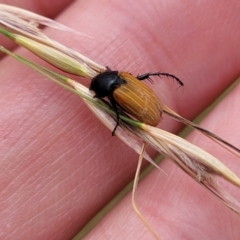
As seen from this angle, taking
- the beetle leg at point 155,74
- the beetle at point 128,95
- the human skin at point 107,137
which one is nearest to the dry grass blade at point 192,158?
the beetle at point 128,95

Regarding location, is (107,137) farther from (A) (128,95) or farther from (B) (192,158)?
(B) (192,158)

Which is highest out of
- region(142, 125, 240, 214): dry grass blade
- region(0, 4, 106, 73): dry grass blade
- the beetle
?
region(0, 4, 106, 73): dry grass blade

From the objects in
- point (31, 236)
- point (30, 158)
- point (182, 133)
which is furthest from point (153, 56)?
point (31, 236)

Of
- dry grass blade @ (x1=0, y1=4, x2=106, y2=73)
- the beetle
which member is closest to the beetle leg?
the beetle

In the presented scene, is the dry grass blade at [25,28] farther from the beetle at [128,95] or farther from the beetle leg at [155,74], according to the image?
the beetle leg at [155,74]

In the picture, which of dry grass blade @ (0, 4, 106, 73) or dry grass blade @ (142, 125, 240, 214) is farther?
dry grass blade @ (0, 4, 106, 73)

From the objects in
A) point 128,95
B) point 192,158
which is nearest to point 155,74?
point 128,95

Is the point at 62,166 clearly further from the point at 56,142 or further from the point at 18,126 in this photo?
the point at 18,126

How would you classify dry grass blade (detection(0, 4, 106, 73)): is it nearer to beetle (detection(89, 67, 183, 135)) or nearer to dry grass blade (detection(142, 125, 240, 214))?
beetle (detection(89, 67, 183, 135))
